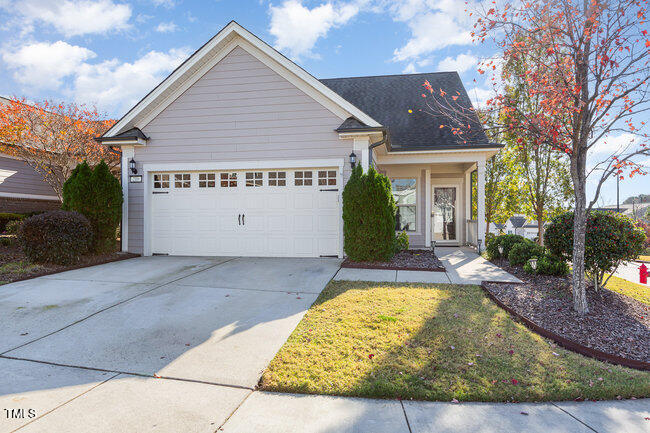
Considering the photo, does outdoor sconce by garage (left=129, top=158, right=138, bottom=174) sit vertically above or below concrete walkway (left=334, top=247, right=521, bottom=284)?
above

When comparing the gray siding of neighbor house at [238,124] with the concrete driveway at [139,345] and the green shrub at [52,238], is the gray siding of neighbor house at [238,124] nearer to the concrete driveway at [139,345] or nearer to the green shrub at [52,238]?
the green shrub at [52,238]

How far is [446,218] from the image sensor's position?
11672 mm

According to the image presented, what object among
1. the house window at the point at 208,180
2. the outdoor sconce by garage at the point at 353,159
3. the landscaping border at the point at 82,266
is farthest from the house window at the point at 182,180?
the outdoor sconce by garage at the point at 353,159

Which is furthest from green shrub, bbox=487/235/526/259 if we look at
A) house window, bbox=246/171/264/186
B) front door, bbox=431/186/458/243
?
house window, bbox=246/171/264/186

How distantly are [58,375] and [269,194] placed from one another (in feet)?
19.1

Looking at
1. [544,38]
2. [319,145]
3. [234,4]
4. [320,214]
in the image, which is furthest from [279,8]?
[544,38]

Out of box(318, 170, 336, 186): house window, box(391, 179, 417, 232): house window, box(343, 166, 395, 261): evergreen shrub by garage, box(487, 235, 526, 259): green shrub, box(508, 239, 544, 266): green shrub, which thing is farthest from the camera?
box(391, 179, 417, 232): house window

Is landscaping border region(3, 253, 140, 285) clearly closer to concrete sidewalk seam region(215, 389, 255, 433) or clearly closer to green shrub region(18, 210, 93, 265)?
green shrub region(18, 210, 93, 265)

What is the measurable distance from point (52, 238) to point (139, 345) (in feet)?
16.5

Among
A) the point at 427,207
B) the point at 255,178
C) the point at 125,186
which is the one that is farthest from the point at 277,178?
the point at 427,207

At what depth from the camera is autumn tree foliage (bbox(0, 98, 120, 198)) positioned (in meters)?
10.4

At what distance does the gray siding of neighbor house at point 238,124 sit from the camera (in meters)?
7.86

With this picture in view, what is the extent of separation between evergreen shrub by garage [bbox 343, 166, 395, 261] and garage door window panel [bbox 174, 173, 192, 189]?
424cm

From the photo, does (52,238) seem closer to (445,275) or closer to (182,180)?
(182,180)
